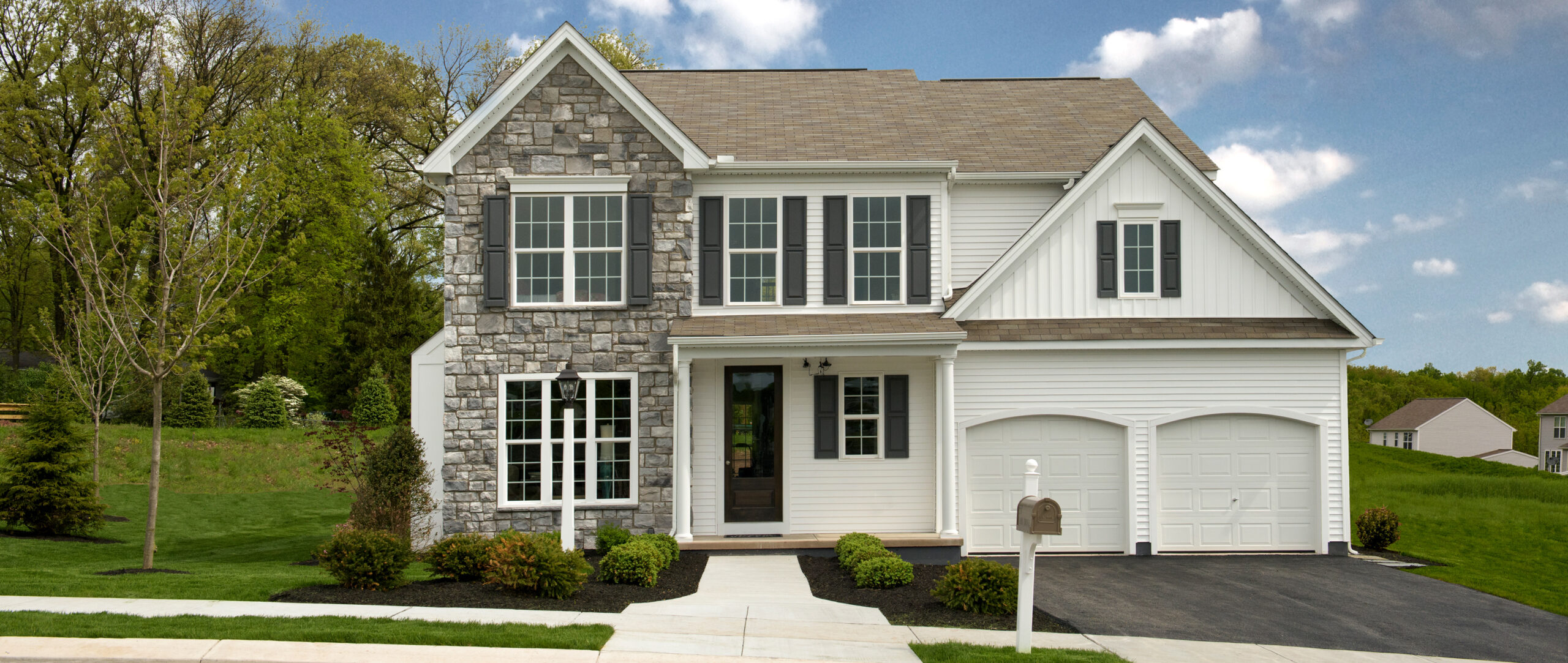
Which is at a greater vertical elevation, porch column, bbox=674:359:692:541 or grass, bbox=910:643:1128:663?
porch column, bbox=674:359:692:541

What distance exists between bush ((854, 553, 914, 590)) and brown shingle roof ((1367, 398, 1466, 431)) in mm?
64098

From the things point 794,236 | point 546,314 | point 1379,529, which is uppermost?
point 794,236

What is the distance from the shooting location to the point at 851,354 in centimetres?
1370

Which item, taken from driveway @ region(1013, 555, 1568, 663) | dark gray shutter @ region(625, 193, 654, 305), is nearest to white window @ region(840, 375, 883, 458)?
driveway @ region(1013, 555, 1568, 663)

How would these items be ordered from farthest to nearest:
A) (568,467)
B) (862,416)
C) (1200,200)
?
(1200,200), (862,416), (568,467)

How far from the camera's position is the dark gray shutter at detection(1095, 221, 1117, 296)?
14.6 metres

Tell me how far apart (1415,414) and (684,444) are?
66.7 meters

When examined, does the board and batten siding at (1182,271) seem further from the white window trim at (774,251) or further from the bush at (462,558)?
the bush at (462,558)

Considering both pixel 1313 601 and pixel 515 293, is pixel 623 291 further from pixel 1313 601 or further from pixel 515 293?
pixel 1313 601

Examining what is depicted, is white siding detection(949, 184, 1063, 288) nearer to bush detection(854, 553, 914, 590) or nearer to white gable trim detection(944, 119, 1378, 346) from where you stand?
white gable trim detection(944, 119, 1378, 346)

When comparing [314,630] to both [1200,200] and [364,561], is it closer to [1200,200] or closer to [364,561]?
[364,561]

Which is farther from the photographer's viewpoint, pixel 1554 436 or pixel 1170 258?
pixel 1554 436

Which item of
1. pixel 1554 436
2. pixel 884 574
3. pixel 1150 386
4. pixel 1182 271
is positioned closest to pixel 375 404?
pixel 884 574

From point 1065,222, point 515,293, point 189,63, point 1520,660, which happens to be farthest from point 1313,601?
point 189,63
